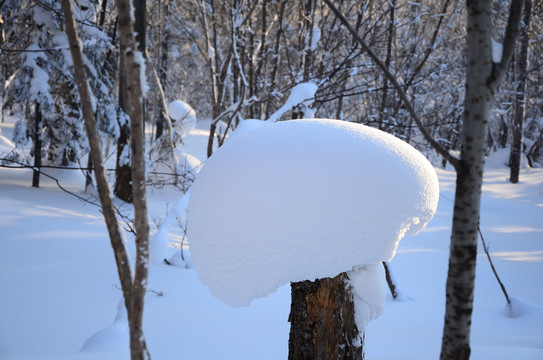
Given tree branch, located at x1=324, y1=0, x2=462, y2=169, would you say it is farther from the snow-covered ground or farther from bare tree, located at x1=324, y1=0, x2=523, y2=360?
the snow-covered ground

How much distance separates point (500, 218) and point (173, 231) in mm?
6577

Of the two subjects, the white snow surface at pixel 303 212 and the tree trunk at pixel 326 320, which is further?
the tree trunk at pixel 326 320

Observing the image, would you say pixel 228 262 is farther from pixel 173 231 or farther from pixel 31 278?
pixel 173 231

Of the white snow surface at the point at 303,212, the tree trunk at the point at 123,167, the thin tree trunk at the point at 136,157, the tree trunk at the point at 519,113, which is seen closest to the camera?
the thin tree trunk at the point at 136,157

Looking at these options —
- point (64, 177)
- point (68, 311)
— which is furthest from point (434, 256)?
point (64, 177)

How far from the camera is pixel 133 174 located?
113 cm

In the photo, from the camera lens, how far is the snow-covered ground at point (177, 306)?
3168mm

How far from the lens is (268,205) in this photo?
1686 mm

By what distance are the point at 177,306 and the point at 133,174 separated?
3.12 m

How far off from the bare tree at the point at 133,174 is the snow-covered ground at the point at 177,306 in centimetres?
190

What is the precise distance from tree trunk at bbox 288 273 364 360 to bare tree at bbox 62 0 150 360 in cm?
118

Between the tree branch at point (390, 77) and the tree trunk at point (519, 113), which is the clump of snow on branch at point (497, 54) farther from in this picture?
the tree trunk at point (519, 113)

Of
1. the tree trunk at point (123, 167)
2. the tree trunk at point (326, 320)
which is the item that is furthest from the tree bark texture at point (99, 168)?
the tree trunk at point (123, 167)

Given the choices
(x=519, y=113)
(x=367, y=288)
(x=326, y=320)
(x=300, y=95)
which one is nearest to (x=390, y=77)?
(x=367, y=288)
